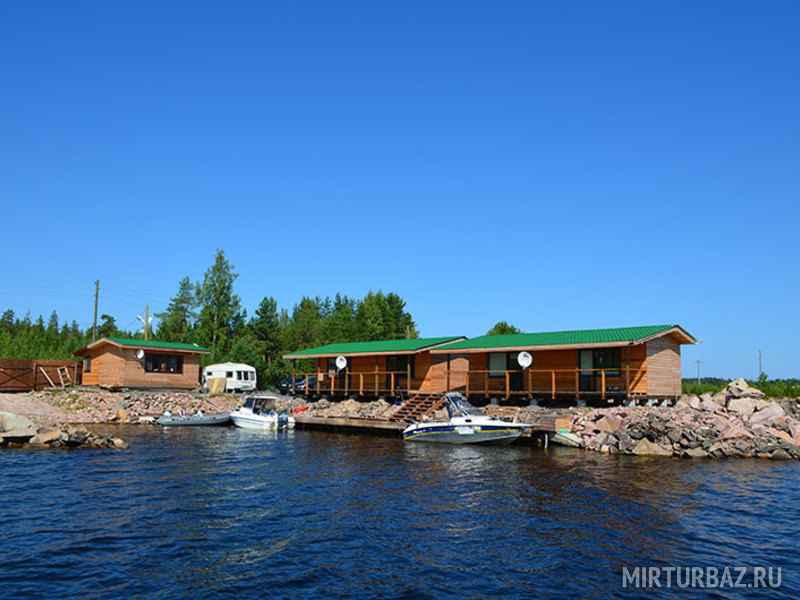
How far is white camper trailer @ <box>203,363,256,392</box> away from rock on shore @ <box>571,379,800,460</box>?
3541 cm

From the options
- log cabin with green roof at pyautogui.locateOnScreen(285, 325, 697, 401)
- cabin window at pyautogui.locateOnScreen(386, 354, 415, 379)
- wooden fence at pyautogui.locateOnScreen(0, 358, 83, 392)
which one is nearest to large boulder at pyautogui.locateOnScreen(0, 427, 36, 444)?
log cabin with green roof at pyautogui.locateOnScreen(285, 325, 697, 401)

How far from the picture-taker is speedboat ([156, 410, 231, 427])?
4038 cm

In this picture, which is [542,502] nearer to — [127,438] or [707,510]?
[707,510]

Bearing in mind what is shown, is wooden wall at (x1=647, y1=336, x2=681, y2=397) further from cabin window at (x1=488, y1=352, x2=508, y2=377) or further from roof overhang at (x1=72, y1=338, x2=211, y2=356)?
roof overhang at (x1=72, y1=338, x2=211, y2=356)

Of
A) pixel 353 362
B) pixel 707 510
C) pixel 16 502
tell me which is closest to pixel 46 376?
pixel 353 362

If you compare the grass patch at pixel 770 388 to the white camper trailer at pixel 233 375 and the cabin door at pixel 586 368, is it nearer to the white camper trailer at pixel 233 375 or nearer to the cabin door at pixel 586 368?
the cabin door at pixel 586 368

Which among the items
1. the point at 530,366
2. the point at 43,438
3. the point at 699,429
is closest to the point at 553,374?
the point at 530,366

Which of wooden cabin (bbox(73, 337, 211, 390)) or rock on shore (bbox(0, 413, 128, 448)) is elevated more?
wooden cabin (bbox(73, 337, 211, 390))

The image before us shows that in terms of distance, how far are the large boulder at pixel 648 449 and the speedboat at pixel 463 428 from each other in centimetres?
534

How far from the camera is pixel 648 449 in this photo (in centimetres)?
2773

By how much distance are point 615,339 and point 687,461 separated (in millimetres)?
8782

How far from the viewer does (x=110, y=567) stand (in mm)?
12195

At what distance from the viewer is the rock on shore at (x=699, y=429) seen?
2720 cm

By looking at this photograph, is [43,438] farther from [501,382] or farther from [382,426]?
[501,382]
